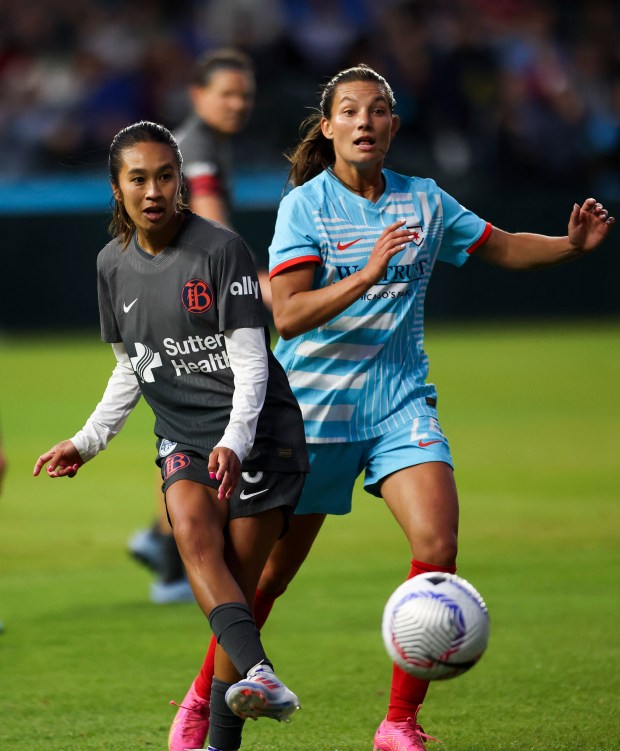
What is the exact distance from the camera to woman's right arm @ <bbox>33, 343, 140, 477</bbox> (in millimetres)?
4746

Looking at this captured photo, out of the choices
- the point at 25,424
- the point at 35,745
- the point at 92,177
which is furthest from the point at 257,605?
the point at 92,177

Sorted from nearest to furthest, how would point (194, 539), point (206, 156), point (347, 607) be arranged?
point (194, 539) < point (347, 607) < point (206, 156)

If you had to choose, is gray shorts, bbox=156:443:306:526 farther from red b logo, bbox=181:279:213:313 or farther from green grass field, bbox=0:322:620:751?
green grass field, bbox=0:322:620:751

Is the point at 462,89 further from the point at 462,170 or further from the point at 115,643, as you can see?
the point at 115,643

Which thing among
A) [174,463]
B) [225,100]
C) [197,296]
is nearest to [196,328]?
[197,296]

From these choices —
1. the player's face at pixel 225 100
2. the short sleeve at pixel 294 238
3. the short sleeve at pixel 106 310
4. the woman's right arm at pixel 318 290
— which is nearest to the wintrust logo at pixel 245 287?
the woman's right arm at pixel 318 290

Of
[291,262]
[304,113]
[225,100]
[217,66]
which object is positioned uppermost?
[304,113]

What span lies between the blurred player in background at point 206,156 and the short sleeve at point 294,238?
2583 mm

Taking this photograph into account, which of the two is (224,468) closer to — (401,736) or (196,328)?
(196,328)

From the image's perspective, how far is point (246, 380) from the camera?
4426 mm

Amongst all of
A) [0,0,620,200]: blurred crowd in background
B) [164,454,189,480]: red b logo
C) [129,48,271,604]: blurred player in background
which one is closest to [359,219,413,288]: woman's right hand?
[164,454,189,480]: red b logo

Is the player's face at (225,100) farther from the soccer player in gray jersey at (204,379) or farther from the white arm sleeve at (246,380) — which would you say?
the white arm sleeve at (246,380)

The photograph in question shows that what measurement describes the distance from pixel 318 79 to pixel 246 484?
1651 cm

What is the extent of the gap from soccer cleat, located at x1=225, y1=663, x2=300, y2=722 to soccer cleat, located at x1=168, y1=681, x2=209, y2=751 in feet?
2.82
